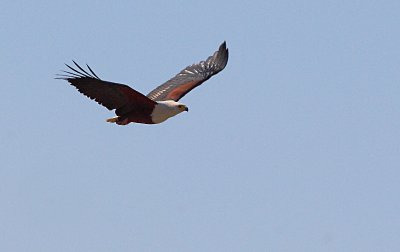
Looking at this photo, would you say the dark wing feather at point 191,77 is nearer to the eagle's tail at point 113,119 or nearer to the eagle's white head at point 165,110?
the eagle's white head at point 165,110

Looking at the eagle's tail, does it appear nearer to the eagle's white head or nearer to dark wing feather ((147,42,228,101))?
the eagle's white head

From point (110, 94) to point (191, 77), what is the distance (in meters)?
4.77

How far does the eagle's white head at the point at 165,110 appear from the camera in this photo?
25.8 m

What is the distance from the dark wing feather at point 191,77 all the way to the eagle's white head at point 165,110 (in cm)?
215

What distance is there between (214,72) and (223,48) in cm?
87

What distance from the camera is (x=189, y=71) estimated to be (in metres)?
30.2

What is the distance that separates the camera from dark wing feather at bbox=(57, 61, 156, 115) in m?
24.4

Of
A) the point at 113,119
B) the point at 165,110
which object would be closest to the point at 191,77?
the point at 165,110

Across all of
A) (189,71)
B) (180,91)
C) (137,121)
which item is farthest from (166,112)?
(189,71)

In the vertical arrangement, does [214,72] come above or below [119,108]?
above

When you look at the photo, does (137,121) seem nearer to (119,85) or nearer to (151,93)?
(119,85)

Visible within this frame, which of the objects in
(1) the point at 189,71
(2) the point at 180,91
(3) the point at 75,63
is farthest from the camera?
(1) the point at 189,71

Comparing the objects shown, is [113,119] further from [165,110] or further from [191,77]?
[191,77]

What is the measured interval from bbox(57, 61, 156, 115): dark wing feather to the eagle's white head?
15cm
